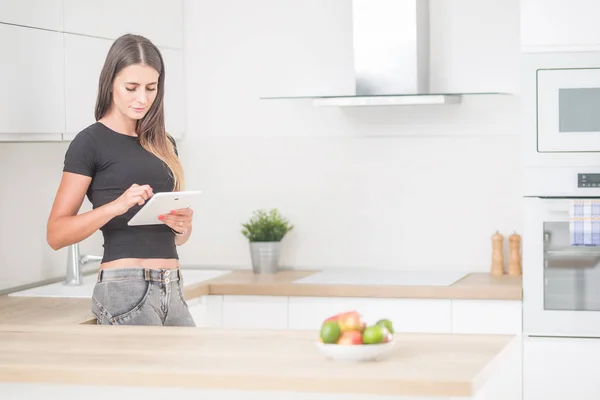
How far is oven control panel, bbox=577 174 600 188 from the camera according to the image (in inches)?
154

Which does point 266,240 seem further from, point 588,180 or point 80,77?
point 588,180

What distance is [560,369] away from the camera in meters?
3.93

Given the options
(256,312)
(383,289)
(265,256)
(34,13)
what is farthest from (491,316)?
(34,13)

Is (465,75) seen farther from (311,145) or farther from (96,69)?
(96,69)

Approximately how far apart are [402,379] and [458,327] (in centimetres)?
193

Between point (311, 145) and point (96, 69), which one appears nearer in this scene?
point (96, 69)

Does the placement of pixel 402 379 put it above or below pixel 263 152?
below

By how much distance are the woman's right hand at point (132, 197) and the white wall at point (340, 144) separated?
1.85 meters

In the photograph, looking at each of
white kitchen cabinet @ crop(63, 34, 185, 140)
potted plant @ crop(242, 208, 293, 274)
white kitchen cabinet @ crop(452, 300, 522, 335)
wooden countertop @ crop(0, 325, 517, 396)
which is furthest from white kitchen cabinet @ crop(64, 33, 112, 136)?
white kitchen cabinet @ crop(452, 300, 522, 335)

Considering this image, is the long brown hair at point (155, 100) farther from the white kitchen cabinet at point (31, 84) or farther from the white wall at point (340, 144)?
the white wall at point (340, 144)

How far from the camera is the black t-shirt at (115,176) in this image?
299 cm

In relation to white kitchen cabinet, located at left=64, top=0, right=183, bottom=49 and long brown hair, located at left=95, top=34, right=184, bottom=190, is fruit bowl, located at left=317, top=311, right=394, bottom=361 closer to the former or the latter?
long brown hair, located at left=95, top=34, right=184, bottom=190

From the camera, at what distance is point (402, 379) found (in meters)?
2.11

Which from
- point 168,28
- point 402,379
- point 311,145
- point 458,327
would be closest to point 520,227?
point 458,327
